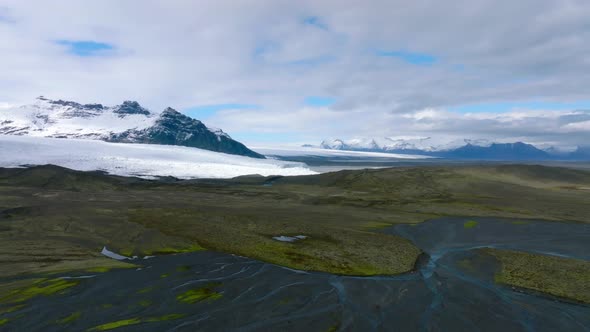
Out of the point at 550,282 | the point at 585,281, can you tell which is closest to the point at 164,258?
the point at 550,282

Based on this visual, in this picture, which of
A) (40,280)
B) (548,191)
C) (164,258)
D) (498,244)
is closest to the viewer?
(40,280)

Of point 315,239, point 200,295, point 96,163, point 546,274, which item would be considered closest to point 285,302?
point 200,295

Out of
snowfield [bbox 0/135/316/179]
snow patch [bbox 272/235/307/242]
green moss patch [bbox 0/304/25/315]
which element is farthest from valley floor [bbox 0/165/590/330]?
snowfield [bbox 0/135/316/179]

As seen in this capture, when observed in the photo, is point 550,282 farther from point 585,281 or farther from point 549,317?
point 549,317

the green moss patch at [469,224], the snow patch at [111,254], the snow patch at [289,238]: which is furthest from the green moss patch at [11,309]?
the green moss patch at [469,224]

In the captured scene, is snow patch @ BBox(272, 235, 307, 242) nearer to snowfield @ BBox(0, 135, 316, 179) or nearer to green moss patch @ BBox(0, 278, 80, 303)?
green moss patch @ BBox(0, 278, 80, 303)
